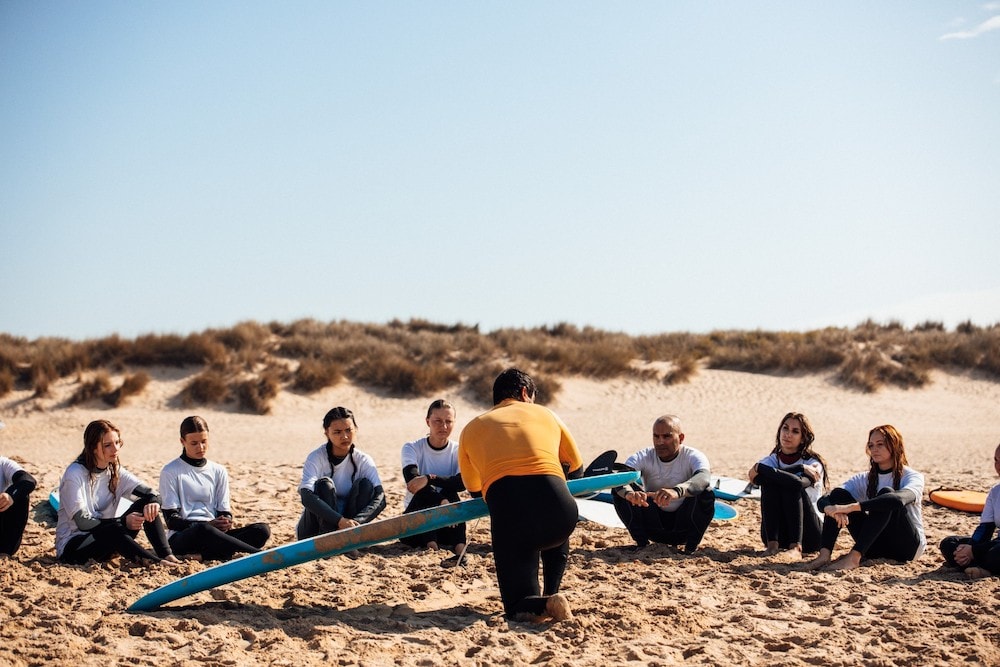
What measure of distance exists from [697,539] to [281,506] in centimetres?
416

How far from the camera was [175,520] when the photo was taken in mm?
6203

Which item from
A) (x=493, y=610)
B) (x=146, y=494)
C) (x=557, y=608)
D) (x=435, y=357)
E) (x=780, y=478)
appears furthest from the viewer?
(x=435, y=357)

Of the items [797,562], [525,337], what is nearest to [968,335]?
[525,337]

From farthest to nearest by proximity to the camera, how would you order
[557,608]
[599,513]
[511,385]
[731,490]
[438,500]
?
[731,490] → [599,513] → [438,500] → [511,385] → [557,608]

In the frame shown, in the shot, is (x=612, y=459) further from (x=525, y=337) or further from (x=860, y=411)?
(x=525, y=337)

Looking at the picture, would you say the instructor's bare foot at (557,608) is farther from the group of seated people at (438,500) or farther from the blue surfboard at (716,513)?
the blue surfboard at (716,513)

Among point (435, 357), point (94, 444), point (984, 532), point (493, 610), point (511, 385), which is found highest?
point (435, 357)

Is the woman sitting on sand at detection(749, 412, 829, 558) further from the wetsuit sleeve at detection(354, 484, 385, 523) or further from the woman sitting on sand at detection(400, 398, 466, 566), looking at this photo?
the wetsuit sleeve at detection(354, 484, 385, 523)

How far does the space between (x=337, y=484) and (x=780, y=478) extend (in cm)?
313

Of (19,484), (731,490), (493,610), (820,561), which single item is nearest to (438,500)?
(493,610)

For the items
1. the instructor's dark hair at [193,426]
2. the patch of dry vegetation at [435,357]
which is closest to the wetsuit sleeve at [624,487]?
the instructor's dark hair at [193,426]

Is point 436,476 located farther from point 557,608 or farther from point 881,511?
point 881,511

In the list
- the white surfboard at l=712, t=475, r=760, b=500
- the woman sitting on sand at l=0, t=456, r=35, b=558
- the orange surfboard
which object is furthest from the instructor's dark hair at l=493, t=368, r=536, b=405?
the orange surfboard

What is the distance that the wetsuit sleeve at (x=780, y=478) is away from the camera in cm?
628
